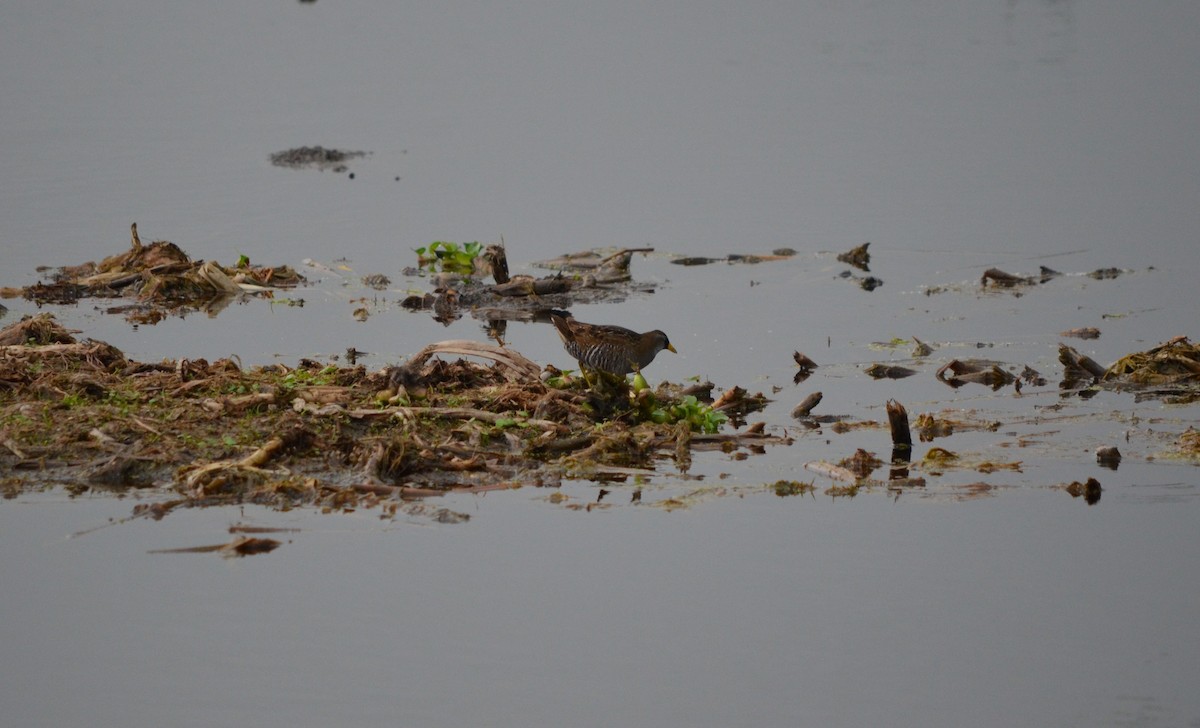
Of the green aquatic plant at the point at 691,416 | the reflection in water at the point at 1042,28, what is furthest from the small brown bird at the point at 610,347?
the reflection in water at the point at 1042,28

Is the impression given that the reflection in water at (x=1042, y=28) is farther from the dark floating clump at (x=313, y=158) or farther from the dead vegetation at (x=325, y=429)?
the dead vegetation at (x=325, y=429)

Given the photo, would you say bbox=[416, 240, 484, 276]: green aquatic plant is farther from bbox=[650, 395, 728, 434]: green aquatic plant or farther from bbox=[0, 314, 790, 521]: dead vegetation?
bbox=[650, 395, 728, 434]: green aquatic plant

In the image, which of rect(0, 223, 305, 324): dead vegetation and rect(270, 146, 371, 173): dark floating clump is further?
rect(270, 146, 371, 173): dark floating clump

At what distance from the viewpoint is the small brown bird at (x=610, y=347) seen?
34.7 ft

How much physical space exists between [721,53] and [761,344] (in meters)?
20.4

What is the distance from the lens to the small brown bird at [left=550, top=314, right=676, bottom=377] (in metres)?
10.6

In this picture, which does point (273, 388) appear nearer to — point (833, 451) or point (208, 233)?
point (833, 451)

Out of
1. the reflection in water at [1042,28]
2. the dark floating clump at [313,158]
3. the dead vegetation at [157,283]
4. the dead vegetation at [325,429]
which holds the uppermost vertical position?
the reflection in water at [1042,28]

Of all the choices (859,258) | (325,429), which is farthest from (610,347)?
(859,258)

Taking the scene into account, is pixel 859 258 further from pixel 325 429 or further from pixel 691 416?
pixel 325 429

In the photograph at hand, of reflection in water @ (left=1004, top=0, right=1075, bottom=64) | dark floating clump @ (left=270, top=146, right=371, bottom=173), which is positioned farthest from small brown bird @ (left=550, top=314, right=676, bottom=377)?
reflection in water @ (left=1004, top=0, right=1075, bottom=64)

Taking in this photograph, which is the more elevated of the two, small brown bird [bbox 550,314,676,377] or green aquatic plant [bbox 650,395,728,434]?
small brown bird [bbox 550,314,676,377]

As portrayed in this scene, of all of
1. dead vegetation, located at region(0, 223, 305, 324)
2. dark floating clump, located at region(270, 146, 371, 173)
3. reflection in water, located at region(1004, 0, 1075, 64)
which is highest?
reflection in water, located at region(1004, 0, 1075, 64)

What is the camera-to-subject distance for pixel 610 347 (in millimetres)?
10570
